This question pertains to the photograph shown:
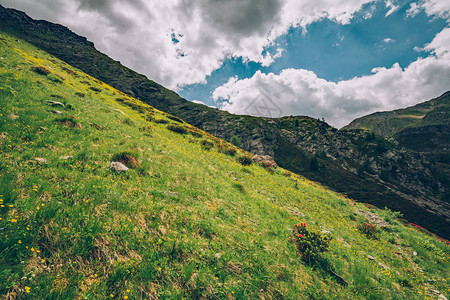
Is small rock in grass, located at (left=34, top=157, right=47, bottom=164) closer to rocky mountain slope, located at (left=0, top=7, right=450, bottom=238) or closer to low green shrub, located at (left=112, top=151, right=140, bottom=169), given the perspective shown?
low green shrub, located at (left=112, top=151, right=140, bottom=169)

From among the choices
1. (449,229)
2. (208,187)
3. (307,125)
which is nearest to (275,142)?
(307,125)

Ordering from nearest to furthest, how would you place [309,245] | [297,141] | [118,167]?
[118,167]
[309,245]
[297,141]

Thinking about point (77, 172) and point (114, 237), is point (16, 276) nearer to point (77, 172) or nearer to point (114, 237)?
point (114, 237)

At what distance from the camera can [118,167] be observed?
789 cm

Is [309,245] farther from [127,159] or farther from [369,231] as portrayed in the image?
[369,231]

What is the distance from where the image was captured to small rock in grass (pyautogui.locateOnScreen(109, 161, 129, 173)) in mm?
7767

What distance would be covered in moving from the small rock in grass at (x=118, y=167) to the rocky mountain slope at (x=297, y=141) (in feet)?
285

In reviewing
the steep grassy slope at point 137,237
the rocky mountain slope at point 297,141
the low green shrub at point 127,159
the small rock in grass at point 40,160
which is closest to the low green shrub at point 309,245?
the steep grassy slope at point 137,237

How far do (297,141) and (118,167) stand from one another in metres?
156

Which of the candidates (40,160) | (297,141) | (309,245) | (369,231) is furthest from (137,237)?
(297,141)

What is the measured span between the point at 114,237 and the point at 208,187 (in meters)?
5.99

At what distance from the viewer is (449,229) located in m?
51.5

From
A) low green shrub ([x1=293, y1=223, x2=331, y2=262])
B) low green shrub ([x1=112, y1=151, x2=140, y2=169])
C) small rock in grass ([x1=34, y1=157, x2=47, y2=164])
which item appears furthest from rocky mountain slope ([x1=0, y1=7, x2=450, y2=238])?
small rock in grass ([x1=34, y1=157, x2=47, y2=164])

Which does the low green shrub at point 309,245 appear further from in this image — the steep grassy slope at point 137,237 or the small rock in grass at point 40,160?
the small rock in grass at point 40,160
